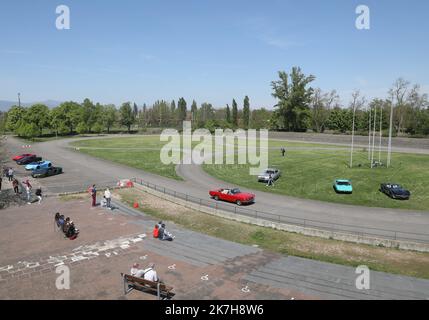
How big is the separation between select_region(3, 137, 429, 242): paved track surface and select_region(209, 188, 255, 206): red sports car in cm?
77

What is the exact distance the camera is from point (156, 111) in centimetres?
17488

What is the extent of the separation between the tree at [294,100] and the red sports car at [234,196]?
67.1m

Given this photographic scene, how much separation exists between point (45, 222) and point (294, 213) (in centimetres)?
1800

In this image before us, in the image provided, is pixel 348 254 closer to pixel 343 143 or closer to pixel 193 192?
pixel 193 192

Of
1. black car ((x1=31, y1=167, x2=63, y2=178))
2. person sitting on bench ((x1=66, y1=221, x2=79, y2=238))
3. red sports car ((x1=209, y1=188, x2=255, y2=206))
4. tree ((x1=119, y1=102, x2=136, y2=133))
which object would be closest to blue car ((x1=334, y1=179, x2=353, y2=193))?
red sports car ((x1=209, y1=188, x2=255, y2=206))

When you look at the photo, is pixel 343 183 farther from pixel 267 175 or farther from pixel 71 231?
pixel 71 231

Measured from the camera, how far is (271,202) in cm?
3050

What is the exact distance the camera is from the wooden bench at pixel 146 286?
525 inches

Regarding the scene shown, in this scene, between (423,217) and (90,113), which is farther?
(90,113)

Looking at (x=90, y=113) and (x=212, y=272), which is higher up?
(x=90, y=113)

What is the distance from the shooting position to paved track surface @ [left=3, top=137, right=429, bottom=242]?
2477 centimetres

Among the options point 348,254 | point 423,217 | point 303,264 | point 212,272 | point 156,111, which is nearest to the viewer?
point 212,272

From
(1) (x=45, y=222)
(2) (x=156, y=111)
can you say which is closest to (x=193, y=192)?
(1) (x=45, y=222)

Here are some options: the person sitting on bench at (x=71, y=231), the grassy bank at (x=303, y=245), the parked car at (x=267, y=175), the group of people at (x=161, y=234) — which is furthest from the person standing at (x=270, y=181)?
the person sitting on bench at (x=71, y=231)
